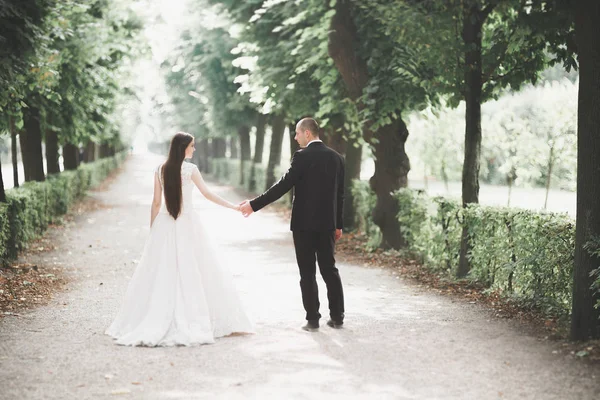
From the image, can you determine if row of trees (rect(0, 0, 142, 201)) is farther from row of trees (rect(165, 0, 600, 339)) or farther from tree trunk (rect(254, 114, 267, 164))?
tree trunk (rect(254, 114, 267, 164))

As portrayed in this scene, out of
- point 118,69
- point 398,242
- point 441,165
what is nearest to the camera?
point 398,242

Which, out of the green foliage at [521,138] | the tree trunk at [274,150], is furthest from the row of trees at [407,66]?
the tree trunk at [274,150]

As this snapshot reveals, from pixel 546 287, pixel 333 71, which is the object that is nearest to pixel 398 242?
pixel 333 71

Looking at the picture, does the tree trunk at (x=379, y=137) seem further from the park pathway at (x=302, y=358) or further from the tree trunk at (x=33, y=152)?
the tree trunk at (x=33, y=152)

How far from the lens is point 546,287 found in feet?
26.8

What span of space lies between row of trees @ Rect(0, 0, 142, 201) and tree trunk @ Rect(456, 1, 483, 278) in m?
6.41

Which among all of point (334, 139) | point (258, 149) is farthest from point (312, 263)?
point (258, 149)

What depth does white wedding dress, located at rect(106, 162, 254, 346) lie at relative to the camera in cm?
704

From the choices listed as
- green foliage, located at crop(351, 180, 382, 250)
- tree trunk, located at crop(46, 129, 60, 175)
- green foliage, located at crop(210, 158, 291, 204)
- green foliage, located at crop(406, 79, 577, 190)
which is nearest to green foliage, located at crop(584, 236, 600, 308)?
green foliage, located at crop(351, 180, 382, 250)

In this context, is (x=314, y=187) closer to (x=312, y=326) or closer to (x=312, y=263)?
(x=312, y=263)

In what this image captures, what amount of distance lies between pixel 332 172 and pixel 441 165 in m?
31.8

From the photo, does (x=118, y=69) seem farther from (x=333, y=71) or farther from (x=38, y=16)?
(x=38, y=16)

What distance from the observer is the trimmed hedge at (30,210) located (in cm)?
1242

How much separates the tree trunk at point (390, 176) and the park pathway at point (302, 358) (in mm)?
4158
